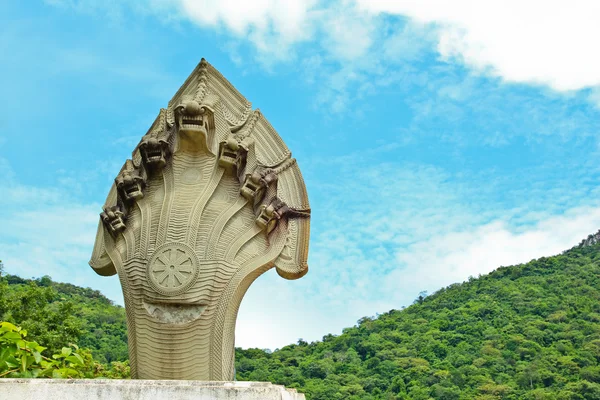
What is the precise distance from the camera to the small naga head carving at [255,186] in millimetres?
6426

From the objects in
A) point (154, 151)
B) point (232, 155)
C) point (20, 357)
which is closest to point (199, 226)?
point (232, 155)

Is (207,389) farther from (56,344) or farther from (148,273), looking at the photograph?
(56,344)

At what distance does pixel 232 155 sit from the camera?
6.59 meters

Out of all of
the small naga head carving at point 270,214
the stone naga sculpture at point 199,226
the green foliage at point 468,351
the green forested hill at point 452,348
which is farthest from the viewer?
the green foliage at point 468,351

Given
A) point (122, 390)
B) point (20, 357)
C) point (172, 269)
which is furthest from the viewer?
point (172, 269)

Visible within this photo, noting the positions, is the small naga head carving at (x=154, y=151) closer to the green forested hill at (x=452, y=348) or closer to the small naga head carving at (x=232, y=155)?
the small naga head carving at (x=232, y=155)

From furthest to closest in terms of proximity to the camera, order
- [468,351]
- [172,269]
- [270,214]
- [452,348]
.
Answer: [452,348], [468,351], [270,214], [172,269]

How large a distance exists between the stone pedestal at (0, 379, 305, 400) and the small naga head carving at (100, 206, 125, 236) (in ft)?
8.50

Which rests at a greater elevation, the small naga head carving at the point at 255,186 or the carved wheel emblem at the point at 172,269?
the small naga head carving at the point at 255,186

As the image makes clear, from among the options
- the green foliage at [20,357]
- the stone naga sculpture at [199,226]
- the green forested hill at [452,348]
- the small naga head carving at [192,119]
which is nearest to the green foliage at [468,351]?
the green forested hill at [452,348]

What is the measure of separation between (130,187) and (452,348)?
1549 inches

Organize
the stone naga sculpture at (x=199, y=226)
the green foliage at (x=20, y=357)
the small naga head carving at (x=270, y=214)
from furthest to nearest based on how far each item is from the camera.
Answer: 1. the small naga head carving at (x=270, y=214)
2. the stone naga sculpture at (x=199, y=226)
3. the green foliage at (x=20, y=357)

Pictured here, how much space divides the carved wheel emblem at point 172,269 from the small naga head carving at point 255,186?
87 centimetres

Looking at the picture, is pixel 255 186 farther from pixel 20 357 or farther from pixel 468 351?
pixel 468 351
